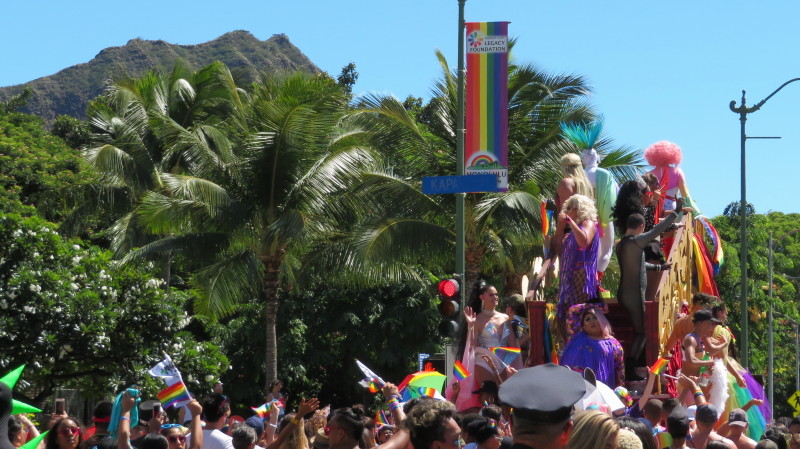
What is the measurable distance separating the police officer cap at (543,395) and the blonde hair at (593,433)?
0.13 m

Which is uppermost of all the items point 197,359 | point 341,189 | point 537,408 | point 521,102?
point 521,102

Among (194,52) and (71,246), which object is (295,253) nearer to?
(71,246)

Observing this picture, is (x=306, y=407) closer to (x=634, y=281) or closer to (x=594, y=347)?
(x=594, y=347)

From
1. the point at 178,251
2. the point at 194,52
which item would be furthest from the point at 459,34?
the point at 194,52

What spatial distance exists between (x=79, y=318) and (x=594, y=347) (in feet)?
A: 37.7

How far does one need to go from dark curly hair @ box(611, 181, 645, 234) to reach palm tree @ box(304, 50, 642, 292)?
8673mm

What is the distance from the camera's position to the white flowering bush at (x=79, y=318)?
1878 centimetres

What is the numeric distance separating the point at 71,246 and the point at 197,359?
3.19m

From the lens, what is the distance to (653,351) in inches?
447

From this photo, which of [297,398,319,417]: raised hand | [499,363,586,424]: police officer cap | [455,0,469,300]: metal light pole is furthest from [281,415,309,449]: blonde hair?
[455,0,469,300]: metal light pole

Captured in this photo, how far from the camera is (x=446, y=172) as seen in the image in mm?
21797

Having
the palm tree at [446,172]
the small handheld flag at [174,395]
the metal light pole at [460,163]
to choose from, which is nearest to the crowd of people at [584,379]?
the small handheld flag at [174,395]

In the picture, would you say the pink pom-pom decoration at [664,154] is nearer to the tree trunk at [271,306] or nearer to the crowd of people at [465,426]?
the crowd of people at [465,426]

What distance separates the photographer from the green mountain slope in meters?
144
